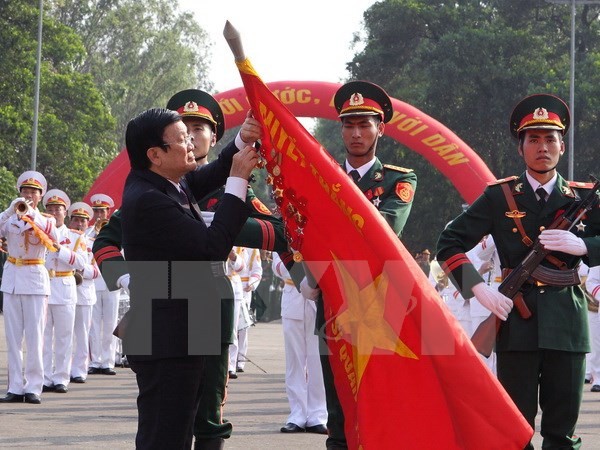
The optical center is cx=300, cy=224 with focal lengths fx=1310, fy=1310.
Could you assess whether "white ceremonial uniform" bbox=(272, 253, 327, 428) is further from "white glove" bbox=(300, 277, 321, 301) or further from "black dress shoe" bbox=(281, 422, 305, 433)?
"white glove" bbox=(300, 277, 321, 301)

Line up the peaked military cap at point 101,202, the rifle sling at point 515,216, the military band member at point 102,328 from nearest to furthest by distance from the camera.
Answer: the rifle sling at point 515,216
the military band member at point 102,328
the peaked military cap at point 101,202

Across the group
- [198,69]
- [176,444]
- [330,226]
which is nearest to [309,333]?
[330,226]

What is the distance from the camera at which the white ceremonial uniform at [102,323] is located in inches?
663

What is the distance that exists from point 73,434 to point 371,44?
35482mm

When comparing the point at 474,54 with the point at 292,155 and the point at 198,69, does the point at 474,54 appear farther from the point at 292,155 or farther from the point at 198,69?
the point at 292,155

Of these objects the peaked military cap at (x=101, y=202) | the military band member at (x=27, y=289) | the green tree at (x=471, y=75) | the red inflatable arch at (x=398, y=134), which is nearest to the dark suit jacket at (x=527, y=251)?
the military band member at (x=27, y=289)

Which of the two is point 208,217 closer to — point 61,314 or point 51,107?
point 61,314

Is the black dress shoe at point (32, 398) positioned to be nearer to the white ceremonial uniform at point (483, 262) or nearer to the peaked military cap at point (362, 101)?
the white ceremonial uniform at point (483, 262)

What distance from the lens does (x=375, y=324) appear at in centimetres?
607

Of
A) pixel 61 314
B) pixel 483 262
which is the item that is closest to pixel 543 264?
pixel 483 262

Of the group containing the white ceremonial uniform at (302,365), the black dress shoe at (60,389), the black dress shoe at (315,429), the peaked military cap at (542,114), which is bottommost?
the black dress shoe at (60,389)

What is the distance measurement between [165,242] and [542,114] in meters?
2.48

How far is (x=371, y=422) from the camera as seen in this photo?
5918mm

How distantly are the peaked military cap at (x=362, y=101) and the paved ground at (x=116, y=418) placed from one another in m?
3.08
